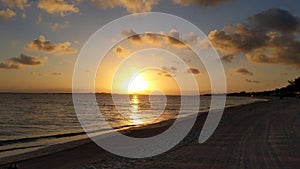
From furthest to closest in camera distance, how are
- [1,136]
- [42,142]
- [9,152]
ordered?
[1,136]
[42,142]
[9,152]

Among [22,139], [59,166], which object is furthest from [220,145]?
[22,139]

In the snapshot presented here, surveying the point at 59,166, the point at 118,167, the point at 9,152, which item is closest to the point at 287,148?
the point at 118,167

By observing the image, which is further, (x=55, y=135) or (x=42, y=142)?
(x=55, y=135)

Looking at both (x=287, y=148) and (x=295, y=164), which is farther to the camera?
(x=287, y=148)

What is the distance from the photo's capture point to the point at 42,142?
20.9m

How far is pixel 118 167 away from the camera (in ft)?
35.4

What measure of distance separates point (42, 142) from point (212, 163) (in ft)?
45.0

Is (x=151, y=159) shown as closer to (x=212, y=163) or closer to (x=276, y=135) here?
(x=212, y=163)

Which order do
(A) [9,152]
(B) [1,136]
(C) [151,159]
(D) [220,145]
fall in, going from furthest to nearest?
(B) [1,136] < (A) [9,152] < (D) [220,145] < (C) [151,159]

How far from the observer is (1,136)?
23656 mm

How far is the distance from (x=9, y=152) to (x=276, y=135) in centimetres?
1454

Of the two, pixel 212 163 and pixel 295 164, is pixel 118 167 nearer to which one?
pixel 212 163

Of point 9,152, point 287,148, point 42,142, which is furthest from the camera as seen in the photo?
point 42,142

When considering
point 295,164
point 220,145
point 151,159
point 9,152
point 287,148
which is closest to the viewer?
point 295,164
